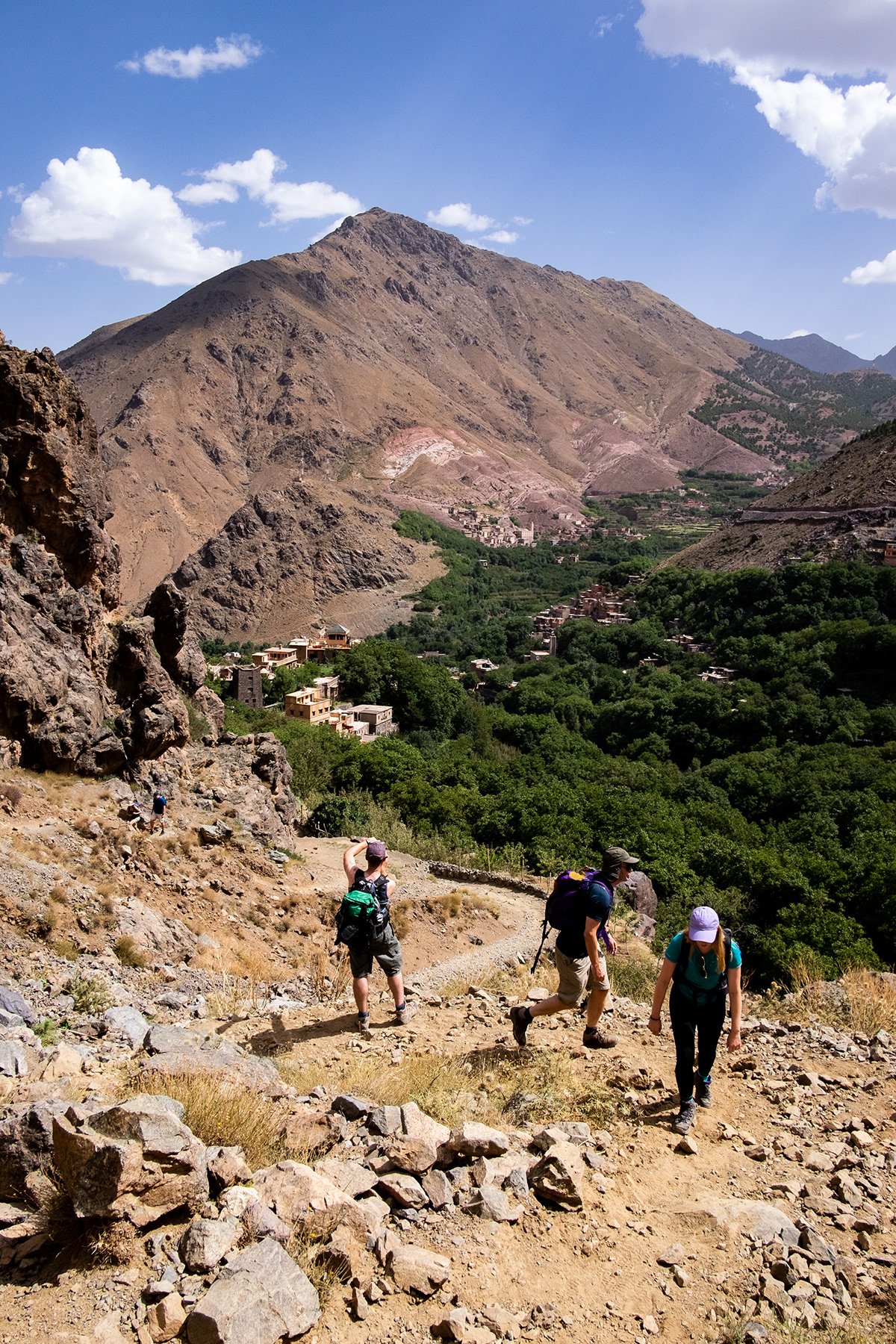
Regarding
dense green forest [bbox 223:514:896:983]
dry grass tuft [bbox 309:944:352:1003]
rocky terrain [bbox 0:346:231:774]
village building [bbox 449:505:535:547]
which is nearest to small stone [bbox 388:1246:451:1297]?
dry grass tuft [bbox 309:944:352:1003]

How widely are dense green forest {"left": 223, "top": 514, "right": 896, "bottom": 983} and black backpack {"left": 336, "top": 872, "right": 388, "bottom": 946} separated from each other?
7.42 meters

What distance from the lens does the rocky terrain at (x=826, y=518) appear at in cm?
4844

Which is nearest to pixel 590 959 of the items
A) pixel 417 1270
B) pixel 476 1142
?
pixel 476 1142

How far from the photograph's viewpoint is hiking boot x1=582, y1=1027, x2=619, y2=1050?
18.0 ft

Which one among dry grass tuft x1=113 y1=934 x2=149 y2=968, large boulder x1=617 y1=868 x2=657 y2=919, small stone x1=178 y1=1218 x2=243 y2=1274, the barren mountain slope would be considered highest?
the barren mountain slope

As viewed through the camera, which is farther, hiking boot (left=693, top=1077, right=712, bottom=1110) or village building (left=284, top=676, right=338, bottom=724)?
village building (left=284, top=676, right=338, bottom=724)

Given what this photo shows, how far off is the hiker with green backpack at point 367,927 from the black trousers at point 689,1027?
197 cm

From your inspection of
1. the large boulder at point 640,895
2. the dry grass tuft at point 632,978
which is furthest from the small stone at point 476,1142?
the large boulder at point 640,895

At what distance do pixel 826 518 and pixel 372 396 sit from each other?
7014 centimetres

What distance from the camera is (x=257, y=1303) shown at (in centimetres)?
281

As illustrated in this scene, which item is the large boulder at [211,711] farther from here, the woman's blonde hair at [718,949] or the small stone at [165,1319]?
the small stone at [165,1319]

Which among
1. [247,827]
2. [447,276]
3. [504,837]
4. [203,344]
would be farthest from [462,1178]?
[447,276]

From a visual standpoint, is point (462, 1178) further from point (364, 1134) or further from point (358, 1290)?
point (358, 1290)

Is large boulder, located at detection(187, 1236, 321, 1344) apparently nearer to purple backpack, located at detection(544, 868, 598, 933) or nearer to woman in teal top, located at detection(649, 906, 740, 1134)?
woman in teal top, located at detection(649, 906, 740, 1134)
